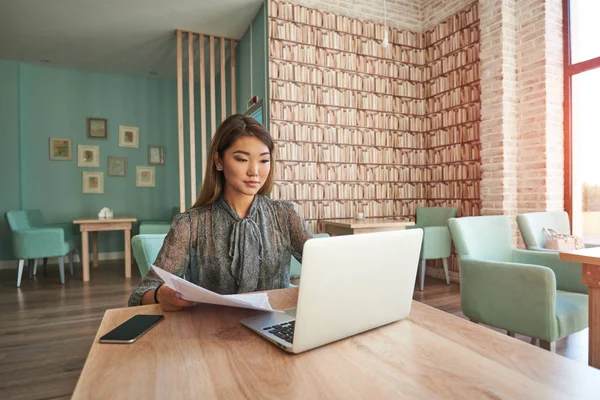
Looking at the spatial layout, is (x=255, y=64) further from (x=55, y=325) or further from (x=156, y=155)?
(x=55, y=325)

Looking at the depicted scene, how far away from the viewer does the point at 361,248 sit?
30.0 inches

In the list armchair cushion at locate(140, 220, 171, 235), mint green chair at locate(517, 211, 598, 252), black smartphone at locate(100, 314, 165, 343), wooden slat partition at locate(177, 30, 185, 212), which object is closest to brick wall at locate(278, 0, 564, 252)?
mint green chair at locate(517, 211, 598, 252)

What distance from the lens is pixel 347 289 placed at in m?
0.76

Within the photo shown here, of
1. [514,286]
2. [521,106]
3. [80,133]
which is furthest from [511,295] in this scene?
[80,133]

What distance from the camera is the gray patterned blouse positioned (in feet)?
4.37

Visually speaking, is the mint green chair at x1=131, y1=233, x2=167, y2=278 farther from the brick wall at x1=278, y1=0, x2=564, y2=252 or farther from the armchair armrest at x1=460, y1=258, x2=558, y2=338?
the brick wall at x1=278, y1=0, x2=564, y2=252

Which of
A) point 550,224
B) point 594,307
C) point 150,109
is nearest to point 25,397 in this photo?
point 594,307

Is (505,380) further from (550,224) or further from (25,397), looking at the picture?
(550,224)

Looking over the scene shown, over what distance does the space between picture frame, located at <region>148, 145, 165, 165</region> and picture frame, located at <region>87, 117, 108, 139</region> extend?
848mm

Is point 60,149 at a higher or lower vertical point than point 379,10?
lower

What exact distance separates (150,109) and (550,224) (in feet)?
23.1

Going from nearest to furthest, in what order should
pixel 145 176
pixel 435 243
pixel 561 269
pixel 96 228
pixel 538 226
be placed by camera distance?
1. pixel 561 269
2. pixel 538 226
3. pixel 435 243
4. pixel 96 228
5. pixel 145 176

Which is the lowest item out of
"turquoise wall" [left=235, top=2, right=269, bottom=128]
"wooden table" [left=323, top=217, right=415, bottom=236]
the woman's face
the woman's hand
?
"wooden table" [left=323, top=217, right=415, bottom=236]

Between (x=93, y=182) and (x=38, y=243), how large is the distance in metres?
2.34
